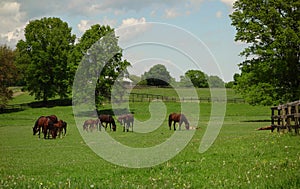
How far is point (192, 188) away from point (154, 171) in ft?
7.96

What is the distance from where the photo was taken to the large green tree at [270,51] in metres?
45.2

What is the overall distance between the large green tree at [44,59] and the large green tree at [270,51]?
38728mm

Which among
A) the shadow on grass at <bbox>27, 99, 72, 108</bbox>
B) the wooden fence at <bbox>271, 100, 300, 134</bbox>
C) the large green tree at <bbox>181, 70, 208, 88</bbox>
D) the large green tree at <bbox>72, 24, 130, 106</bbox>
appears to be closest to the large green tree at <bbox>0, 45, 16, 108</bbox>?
the shadow on grass at <bbox>27, 99, 72, 108</bbox>

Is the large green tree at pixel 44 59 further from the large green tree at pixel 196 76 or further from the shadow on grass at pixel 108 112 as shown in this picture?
the large green tree at pixel 196 76

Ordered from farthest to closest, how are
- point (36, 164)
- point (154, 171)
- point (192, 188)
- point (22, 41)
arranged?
point (22, 41) → point (36, 164) → point (154, 171) → point (192, 188)

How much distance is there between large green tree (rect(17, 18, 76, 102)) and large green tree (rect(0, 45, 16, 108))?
4.26 metres

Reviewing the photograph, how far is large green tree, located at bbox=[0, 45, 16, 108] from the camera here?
222 ft

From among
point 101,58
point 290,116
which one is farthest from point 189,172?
point 101,58

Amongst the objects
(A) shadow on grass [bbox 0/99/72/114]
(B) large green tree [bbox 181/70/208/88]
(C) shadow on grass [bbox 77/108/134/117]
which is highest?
(B) large green tree [bbox 181/70/208/88]

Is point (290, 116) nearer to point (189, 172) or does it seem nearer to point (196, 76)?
point (189, 172)

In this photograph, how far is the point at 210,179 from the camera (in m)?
9.57

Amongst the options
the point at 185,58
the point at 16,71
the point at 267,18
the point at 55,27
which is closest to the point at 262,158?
the point at 185,58

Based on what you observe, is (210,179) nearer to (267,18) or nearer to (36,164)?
(36,164)

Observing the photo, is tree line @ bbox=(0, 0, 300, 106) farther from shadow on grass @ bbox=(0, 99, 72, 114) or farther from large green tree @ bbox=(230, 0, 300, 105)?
shadow on grass @ bbox=(0, 99, 72, 114)
